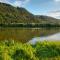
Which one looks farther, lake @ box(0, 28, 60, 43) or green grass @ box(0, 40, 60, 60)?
lake @ box(0, 28, 60, 43)

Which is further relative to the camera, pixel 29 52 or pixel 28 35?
pixel 28 35

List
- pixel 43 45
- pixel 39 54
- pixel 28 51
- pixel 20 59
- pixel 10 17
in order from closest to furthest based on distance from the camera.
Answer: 1. pixel 20 59
2. pixel 28 51
3. pixel 39 54
4. pixel 43 45
5. pixel 10 17

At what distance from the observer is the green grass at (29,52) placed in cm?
1088

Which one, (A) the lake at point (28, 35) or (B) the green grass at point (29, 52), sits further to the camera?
(A) the lake at point (28, 35)

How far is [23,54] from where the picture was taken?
445 inches

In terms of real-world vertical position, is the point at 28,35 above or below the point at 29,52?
below

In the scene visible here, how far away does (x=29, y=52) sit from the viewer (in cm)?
1140

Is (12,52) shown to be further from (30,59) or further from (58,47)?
(58,47)

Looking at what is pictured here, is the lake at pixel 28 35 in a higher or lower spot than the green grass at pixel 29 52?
lower

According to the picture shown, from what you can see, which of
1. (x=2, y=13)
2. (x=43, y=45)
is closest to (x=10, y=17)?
(x=2, y=13)

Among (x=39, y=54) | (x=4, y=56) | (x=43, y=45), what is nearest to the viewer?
(x=4, y=56)

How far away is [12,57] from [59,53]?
4.47 meters

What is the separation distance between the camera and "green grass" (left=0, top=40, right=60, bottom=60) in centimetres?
1088

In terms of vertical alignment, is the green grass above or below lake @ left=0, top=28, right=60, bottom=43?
above
